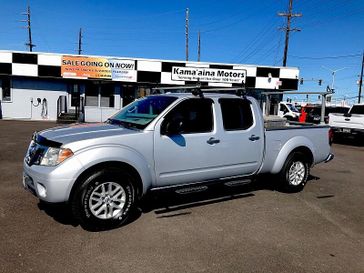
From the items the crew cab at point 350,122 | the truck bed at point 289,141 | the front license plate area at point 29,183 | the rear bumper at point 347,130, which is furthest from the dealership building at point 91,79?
the front license plate area at point 29,183

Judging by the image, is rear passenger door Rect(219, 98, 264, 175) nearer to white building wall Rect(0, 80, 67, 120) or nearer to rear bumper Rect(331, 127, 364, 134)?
rear bumper Rect(331, 127, 364, 134)

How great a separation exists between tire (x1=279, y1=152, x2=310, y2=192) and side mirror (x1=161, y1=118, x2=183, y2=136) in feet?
8.24

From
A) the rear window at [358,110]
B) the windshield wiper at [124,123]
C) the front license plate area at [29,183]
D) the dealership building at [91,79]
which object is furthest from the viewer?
the dealership building at [91,79]

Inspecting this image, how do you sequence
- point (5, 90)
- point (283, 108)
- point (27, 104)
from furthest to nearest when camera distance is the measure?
point (283, 108) < point (27, 104) < point (5, 90)

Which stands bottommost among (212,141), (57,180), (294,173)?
(294,173)

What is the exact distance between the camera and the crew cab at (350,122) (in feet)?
46.9

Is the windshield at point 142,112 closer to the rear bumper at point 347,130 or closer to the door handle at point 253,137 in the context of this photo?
the door handle at point 253,137

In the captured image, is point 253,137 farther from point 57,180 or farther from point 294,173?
point 57,180

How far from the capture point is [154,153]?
459 cm

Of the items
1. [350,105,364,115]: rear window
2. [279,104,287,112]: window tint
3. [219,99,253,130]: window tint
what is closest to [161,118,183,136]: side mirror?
[219,99,253,130]: window tint

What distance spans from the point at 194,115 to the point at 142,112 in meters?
0.83

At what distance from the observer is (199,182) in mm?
5121

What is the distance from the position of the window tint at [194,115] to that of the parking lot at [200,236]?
4.15 ft

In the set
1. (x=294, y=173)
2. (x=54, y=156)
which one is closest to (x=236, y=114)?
(x=294, y=173)
